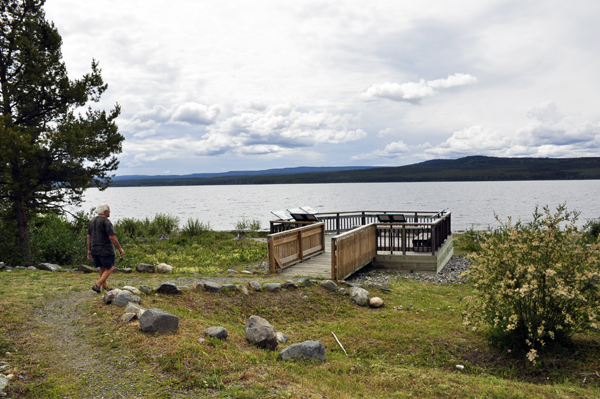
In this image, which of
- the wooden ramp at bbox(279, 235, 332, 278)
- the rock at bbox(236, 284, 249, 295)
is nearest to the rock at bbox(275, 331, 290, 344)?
the rock at bbox(236, 284, 249, 295)

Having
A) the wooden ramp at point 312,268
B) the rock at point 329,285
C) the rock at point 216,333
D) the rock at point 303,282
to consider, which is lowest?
the wooden ramp at point 312,268

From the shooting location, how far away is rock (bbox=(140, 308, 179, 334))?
5676mm

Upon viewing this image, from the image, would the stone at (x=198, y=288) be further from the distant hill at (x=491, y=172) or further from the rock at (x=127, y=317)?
the distant hill at (x=491, y=172)

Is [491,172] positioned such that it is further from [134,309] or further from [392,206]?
[134,309]

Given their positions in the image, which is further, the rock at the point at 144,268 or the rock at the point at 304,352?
the rock at the point at 144,268

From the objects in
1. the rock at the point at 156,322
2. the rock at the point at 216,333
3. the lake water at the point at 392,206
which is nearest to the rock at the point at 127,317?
the rock at the point at 156,322

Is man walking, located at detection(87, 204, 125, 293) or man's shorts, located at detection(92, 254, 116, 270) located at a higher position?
man walking, located at detection(87, 204, 125, 293)

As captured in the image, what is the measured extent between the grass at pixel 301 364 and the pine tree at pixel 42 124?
19.8 ft

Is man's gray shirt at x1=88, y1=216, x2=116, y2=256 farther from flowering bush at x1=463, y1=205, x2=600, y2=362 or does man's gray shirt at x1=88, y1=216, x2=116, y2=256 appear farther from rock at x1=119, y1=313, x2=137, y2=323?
flowering bush at x1=463, y1=205, x2=600, y2=362

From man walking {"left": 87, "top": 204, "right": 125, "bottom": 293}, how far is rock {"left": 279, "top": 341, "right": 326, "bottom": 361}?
151 inches

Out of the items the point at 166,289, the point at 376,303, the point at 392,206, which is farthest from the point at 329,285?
the point at 392,206

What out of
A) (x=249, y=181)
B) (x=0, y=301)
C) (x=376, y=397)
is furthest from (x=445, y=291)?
(x=249, y=181)

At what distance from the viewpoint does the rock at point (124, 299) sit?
700 centimetres

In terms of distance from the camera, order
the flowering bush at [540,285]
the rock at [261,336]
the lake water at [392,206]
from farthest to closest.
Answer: the lake water at [392,206], the rock at [261,336], the flowering bush at [540,285]
